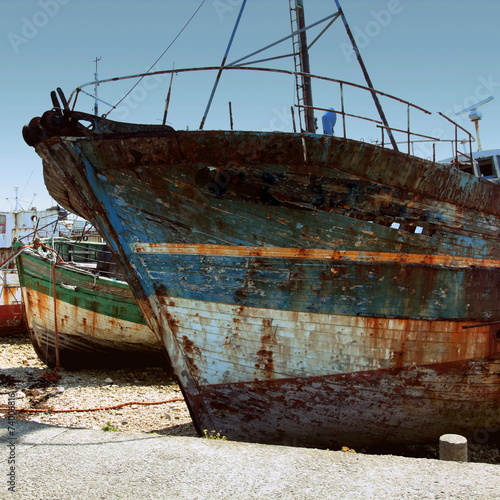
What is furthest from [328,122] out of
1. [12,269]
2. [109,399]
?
[12,269]

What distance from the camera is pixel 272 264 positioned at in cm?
492

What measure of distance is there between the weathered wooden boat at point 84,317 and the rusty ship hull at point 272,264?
506 centimetres

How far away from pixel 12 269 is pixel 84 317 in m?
14.3

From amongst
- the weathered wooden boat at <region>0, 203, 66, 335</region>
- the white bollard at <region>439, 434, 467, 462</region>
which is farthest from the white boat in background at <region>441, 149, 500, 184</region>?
the weathered wooden boat at <region>0, 203, 66, 335</region>

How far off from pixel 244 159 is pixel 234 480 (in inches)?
120

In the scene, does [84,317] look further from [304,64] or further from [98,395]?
[304,64]

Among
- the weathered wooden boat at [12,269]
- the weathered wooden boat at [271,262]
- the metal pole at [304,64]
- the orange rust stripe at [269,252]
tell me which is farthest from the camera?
the weathered wooden boat at [12,269]

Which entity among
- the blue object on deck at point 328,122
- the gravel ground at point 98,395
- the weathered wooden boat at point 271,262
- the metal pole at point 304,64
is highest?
the metal pole at point 304,64

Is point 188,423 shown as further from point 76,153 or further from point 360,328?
point 76,153

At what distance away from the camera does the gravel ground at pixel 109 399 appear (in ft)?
20.7

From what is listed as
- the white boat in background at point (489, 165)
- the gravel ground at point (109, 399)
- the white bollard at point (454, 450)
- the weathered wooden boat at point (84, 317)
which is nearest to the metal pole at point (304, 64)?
the white boat in background at point (489, 165)

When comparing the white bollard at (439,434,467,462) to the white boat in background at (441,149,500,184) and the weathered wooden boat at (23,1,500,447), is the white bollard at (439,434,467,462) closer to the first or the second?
the weathered wooden boat at (23,1,500,447)

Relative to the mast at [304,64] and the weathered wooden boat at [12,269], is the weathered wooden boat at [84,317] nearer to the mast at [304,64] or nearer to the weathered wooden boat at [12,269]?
the weathered wooden boat at [12,269]

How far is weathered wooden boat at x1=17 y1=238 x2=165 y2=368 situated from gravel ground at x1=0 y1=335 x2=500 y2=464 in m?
0.38
